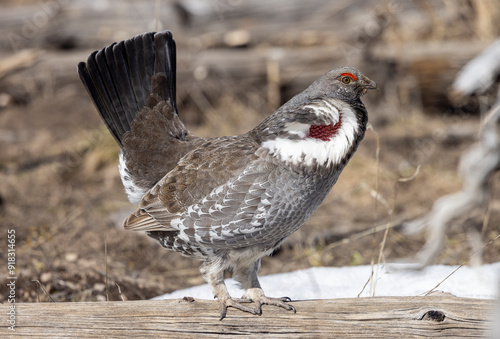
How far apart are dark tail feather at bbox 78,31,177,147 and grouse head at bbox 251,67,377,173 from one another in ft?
3.41

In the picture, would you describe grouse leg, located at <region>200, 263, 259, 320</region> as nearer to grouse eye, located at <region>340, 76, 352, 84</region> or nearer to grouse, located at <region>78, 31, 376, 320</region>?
grouse, located at <region>78, 31, 376, 320</region>

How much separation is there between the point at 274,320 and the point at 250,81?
6585 millimetres

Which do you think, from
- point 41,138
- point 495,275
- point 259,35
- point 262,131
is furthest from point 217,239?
point 259,35

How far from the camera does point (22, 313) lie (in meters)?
3.06

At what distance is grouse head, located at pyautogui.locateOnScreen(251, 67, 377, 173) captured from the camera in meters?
3.20

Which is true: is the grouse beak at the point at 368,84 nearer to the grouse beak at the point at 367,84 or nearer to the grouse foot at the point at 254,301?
the grouse beak at the point at 367,84

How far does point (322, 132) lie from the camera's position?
323 cm

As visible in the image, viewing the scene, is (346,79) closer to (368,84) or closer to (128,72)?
(368,84)

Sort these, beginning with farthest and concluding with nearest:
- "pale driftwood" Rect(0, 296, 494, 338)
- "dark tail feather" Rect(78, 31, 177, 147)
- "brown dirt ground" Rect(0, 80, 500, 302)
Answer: "brown dirt ground" Rect(0, 80, 500, 302)
"dark tail feather" Rect(78, 31, 177, 147)
"pale driftwood" Rect(0, 296, 494, 338)

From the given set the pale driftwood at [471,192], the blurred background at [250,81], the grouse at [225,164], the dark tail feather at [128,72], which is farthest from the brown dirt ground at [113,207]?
the pale driftwood at [471,192]

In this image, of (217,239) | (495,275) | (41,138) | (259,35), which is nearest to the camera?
(217,239)

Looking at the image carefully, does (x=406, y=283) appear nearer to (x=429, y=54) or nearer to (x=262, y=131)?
(x=262, y=131)

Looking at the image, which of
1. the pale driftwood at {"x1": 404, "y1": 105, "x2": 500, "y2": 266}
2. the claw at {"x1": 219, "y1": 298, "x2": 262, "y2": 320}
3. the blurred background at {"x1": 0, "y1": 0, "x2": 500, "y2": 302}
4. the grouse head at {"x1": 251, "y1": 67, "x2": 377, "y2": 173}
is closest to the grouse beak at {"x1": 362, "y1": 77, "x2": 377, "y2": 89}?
the grouse head at {"x1": 251, "y1": 67, "x2": 377, "y2": 173}

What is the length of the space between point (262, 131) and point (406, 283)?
1.75m
